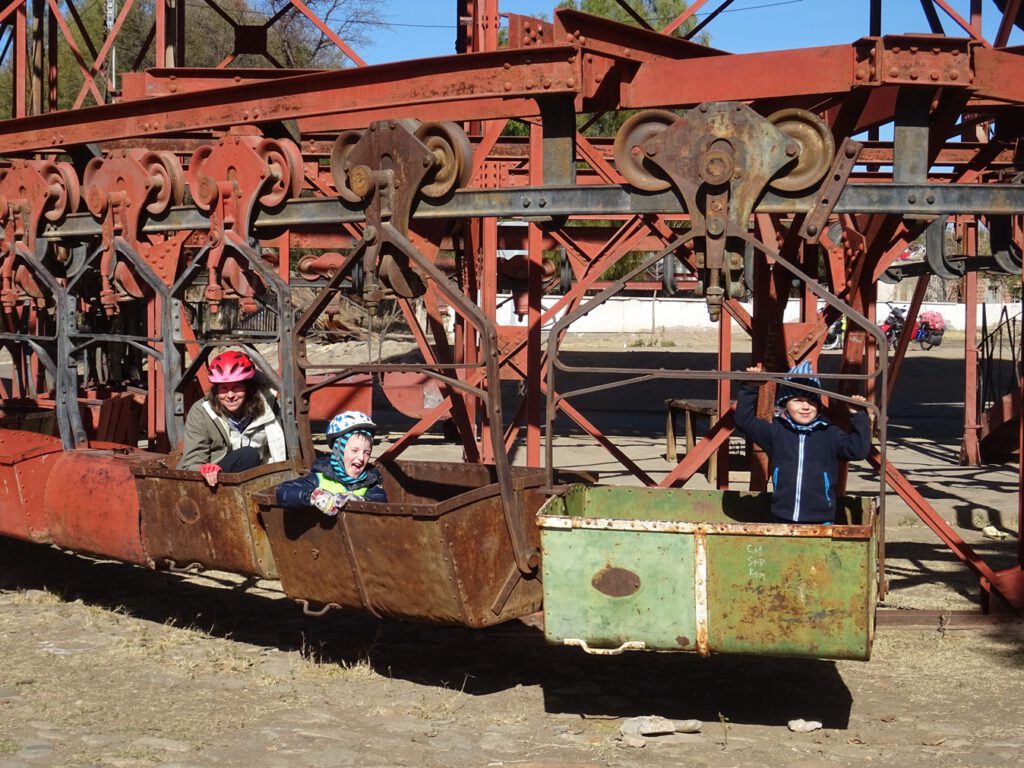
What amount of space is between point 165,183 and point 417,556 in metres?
3.36

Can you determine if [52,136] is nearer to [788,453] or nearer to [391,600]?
[391,600]

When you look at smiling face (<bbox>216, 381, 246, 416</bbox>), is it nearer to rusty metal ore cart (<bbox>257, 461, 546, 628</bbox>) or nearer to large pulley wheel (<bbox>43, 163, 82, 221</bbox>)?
rusty metal ore cart (<bbox>257, 461, 546, 628</bbox>)

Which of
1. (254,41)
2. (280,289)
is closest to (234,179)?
(280,289)

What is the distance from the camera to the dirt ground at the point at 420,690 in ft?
19.4

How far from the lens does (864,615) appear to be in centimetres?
555

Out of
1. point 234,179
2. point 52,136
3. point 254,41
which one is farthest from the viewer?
point 254,41

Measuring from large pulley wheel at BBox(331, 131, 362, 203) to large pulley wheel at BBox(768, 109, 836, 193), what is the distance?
2182mm

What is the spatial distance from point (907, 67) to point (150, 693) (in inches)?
189

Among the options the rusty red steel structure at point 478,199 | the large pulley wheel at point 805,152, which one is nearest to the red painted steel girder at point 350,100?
the rusty red steel structure at point 478,199

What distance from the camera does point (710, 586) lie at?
5.75 metres

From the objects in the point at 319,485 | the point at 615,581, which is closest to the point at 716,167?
the point at 615,581

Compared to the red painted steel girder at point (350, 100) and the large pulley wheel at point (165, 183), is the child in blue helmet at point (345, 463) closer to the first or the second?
the red painted steel girder at point (350, 100)

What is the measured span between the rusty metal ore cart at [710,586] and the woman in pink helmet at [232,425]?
88.0 inches

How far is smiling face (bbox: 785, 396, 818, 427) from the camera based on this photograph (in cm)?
651
